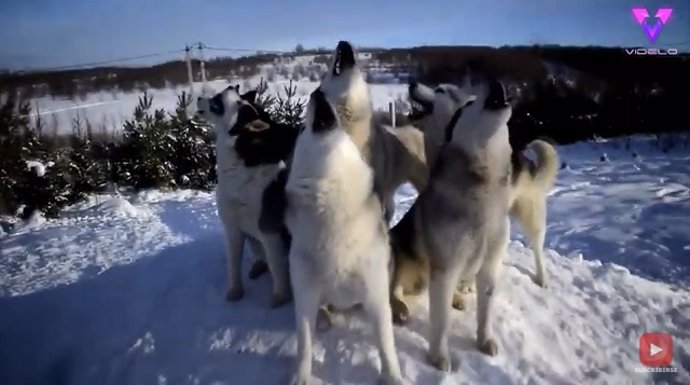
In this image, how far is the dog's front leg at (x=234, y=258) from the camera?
335 cm

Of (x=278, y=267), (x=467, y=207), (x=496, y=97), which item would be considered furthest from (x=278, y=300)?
(x=496, y=97)

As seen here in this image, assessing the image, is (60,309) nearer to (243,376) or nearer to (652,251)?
(243,376)

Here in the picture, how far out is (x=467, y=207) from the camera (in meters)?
2.58

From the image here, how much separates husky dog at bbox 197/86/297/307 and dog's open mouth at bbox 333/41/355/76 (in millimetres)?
599

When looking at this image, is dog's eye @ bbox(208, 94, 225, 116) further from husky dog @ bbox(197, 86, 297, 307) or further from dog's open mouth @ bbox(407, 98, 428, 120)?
dog's open mouth @ bbox(407, 98, 428, 120)

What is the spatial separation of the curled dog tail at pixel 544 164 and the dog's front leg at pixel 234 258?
219 cm

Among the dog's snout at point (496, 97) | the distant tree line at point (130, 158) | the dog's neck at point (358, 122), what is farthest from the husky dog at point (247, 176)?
the distant tree line at point (130, 158)

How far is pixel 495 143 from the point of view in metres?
2.59

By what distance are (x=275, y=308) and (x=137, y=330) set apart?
0.97 m

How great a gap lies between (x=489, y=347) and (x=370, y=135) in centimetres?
150

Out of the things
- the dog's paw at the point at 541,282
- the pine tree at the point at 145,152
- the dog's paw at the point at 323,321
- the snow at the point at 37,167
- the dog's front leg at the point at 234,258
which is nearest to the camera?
the dog's paw at the point at 323,321

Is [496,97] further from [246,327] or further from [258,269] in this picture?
[258,269]

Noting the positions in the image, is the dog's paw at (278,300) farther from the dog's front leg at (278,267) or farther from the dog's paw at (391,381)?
the dog's paw at (391,381)

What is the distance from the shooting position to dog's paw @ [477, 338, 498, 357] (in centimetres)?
285
